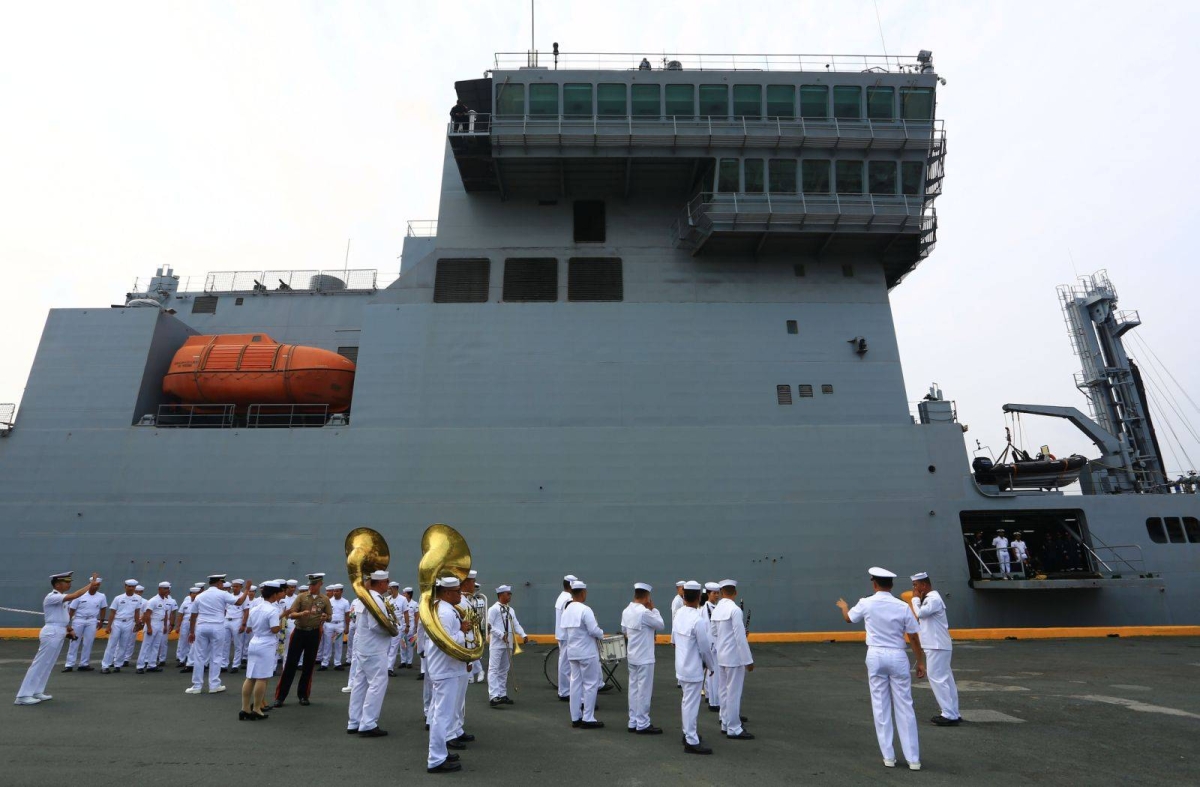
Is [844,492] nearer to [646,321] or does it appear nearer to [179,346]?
[646,321]

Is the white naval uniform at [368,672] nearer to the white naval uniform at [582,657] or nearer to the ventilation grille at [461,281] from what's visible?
the white naval uniform at [582,657]

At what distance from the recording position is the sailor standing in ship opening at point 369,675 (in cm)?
623

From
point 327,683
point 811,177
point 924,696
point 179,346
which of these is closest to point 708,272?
point 811,177

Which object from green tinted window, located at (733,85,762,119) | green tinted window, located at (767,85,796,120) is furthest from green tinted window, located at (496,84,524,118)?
green tinted window, located at (767,85,796,120)

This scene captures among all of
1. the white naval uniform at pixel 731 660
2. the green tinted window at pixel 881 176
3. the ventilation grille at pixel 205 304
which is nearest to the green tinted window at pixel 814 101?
the green tinted window at pixel 881 176

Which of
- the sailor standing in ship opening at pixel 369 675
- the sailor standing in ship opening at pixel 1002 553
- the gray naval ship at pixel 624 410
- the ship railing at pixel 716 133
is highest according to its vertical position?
the ship railing at pixel 716 133

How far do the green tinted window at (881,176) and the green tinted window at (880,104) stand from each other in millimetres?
1384

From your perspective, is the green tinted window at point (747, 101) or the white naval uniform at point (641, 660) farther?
the green tinted window at point (747, 101)

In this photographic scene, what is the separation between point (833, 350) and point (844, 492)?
4.04 m

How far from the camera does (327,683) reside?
9500mm

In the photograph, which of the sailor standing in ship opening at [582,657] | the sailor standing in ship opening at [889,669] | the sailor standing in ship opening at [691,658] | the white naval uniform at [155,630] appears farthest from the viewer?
the white naval uniform at [155,630]

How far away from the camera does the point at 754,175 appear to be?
16.8 meters

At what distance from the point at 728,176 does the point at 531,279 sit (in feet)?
20.2

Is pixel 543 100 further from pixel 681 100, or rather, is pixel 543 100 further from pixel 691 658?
pixel 691 658
